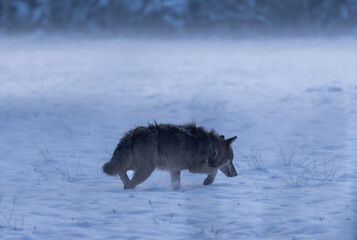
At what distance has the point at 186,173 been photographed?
31.4 ft

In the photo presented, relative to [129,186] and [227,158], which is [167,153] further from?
[227,158]

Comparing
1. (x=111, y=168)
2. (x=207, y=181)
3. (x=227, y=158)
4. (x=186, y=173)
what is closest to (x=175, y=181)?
(x=207, y=181)

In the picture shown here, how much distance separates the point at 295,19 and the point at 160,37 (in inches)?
477

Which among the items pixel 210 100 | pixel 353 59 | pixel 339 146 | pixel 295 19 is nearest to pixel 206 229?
pixel 339 146

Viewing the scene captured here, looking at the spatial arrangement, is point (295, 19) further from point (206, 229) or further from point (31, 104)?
point (206, 229)

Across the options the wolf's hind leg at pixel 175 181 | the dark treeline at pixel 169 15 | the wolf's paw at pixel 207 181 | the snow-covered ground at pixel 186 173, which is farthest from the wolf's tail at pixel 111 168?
the dark treeline at pixel 169 15

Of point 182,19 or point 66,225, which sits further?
point 182,19

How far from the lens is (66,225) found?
6.36 m

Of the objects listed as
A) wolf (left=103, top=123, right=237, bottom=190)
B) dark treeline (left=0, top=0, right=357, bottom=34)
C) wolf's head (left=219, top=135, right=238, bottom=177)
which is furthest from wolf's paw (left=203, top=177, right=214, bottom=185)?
dark treeline (left=0, top=0, right=357, bottom=34)

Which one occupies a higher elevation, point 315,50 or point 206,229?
point 206,229

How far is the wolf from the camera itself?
24.8ft

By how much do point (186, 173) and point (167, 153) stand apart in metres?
1.90

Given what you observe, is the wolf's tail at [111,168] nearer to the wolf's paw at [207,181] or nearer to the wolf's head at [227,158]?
the wolf's paw at [207,181]

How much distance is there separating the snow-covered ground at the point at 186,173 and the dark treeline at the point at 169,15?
19.0 m
